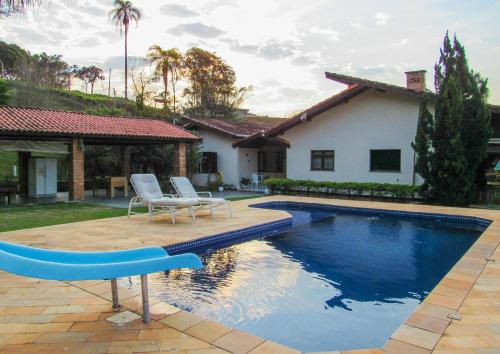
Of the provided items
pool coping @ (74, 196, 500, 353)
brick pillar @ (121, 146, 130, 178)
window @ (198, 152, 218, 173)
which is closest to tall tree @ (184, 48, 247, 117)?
window @ (198, 152, 218, 173)

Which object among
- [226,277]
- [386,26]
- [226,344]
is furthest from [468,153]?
[226,344]

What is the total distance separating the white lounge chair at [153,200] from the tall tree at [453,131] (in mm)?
9105

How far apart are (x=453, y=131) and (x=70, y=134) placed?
1427 cm

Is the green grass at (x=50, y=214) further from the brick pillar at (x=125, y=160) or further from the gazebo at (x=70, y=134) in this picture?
the brick pillar at (x=125, y=160)

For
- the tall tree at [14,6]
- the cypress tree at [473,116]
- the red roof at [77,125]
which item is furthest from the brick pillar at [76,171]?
the cypress tree at [473,116]

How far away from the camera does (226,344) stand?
3447 millimetres

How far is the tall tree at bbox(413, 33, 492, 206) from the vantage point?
1383 cm

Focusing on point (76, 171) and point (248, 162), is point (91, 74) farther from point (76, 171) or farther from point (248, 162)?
point (76, 171)

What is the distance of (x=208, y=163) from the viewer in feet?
77.6

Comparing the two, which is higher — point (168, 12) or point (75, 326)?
point (168, 12)

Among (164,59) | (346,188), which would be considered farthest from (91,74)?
(346,188)

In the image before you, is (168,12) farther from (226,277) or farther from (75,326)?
(75,326)

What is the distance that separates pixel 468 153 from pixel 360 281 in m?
10.5

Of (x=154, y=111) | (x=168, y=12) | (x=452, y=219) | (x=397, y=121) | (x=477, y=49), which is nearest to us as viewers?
(x=452, y=219)
